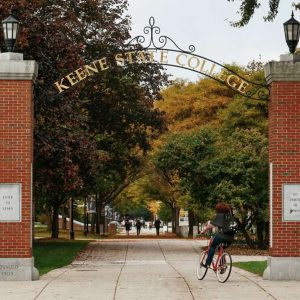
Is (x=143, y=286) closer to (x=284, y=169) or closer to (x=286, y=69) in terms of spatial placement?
(x=284, y=169)

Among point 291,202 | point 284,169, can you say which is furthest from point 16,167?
point 291,202

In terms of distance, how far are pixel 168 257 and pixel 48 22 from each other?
33.5 feet

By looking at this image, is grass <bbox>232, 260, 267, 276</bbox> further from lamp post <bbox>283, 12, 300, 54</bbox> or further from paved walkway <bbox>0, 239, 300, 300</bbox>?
lamp post <bbox>283, 12, 300, 54</bbox>

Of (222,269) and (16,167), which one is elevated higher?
(16,167)

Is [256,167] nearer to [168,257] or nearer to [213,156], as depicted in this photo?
[213,156]

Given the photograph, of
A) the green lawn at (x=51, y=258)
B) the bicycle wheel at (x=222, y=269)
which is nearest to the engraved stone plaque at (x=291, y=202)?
the bicycle wheel at (x=222, y=269)

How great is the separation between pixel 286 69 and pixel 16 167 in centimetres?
649

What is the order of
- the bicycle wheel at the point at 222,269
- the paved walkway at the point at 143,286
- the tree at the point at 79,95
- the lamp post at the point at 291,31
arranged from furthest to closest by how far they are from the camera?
the tree at the point at 79,95 → the lamp post at the point at 291,31 → the bicycle wheel at the point at 222,269 → the paved walkway at the point at 143,286

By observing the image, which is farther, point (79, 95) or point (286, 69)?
point (79, 95)

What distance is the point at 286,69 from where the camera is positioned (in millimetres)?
19000

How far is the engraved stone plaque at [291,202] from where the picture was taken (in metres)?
18.8

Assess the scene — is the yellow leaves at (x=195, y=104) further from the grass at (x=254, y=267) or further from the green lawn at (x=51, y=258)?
the grass at (x=254, y=267)

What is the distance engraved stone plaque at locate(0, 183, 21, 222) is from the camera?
61.4ft

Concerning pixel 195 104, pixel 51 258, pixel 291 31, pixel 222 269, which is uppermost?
pixel 195 104
